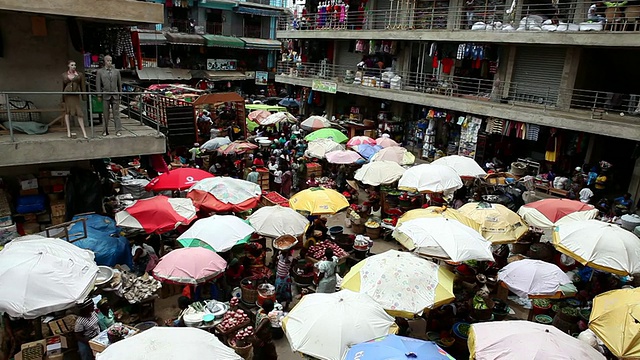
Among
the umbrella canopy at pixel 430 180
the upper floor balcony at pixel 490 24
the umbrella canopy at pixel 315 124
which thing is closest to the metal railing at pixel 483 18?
the upper floor balcony at pixel 490 24

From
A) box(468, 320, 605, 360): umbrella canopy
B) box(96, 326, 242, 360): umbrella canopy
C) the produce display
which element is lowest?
the produce display

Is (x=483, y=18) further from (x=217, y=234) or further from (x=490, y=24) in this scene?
(x=217, y=234)

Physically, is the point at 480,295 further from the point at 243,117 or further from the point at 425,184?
the point at 243,117

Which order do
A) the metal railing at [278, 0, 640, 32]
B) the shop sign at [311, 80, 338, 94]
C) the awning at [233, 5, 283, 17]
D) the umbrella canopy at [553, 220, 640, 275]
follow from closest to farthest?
the umbrella canopy at [553, 220, 640, 275], the metal railing at [278, 0, 640, 32], the shop sign at [311, 80, 338, 94], the awning at [233, 5, 283, 17]

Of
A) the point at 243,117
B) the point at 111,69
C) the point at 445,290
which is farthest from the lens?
the point at 243,117

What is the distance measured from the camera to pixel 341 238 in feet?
40.4

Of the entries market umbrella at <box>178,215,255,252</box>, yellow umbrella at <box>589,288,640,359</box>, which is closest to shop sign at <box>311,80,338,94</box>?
market umbrella at <box>178,215,255,252</box>

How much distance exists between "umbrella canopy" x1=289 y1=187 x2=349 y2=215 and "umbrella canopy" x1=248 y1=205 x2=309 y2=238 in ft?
2.60

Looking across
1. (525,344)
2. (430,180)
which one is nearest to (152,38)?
(430,180)

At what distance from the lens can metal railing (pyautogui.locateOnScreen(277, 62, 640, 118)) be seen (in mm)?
17688

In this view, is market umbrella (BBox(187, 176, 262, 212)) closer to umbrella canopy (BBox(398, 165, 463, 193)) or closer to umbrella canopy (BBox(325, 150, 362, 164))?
umbrella canopy (BBox(398, 165, 463, 193))

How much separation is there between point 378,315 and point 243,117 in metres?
18.6

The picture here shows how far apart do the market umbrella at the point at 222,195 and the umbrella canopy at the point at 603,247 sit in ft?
25.0

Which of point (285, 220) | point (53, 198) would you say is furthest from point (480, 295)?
point (53, 198)
